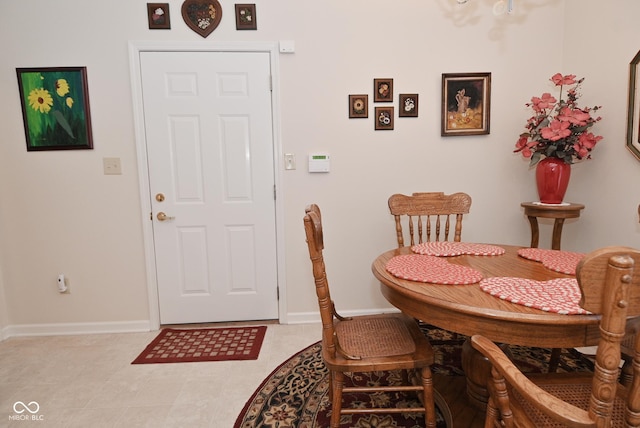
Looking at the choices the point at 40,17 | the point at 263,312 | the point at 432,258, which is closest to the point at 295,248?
the point at 263,312

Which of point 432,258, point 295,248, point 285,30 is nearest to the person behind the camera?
point 432,258

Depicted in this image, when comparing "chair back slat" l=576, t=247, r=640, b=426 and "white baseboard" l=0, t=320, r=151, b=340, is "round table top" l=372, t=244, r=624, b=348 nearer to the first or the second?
"chair back slat" l=576, t=247, r=640, b=426

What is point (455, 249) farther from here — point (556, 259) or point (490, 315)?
point (490, 315)

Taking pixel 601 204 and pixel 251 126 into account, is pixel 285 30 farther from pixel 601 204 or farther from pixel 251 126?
pixel 601 204

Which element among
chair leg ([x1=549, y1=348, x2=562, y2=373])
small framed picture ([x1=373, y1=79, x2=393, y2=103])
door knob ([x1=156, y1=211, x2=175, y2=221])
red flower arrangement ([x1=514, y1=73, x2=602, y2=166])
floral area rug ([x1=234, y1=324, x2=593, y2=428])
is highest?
small framed picture ([x1=373, y1=79, x2=393, y2=103])

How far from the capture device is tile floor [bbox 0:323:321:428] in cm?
170

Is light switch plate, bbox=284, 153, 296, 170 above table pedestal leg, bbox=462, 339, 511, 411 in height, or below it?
above

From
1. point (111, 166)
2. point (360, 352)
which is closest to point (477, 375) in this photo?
point (360, 352)

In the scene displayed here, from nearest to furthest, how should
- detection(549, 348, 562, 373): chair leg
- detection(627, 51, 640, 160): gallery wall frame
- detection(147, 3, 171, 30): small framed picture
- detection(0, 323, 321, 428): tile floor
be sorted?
detection(0, 323, 321, 428): tile floor, detection(549, 348, 562, 373): chair leg, detection(627, 51, 640, 160): gallery wall frame, detection(147, 3, 171, 30): small framed picture

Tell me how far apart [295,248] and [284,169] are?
0.62m

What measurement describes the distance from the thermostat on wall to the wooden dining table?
47.6 inches

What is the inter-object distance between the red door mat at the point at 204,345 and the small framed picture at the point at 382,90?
1953 mm

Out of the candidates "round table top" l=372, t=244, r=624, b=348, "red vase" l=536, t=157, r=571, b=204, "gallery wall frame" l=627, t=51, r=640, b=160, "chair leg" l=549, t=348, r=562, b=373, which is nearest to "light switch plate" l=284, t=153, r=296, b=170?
"round table top" l=372, t=244, r=624, b=348

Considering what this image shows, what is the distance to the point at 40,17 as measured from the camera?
2.38 metres
